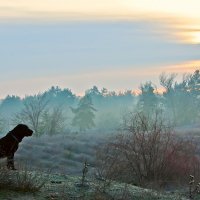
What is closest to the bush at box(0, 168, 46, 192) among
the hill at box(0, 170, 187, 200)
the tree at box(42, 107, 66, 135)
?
the hill at box(0, 170, 187, 200)

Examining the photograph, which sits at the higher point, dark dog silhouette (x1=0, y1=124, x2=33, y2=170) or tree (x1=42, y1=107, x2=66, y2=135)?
tree (x1=42, y1=107, x2=66, y2=135)

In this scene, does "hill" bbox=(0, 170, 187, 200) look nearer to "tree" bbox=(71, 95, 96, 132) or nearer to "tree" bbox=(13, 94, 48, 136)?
"tree" bbox=(13, 94, 48, 136)

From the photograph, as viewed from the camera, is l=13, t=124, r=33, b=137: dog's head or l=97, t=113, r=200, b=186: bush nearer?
l=13, t=124, r=33, b=137: dog's head

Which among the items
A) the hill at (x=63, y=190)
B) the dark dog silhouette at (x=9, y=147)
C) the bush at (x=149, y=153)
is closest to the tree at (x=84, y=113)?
the bush at (x=149, y=153)

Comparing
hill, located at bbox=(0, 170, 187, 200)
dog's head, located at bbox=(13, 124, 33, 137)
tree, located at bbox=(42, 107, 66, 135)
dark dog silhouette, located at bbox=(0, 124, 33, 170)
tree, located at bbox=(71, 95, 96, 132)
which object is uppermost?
tree, located at bbox=(71, 95, 96, 132)

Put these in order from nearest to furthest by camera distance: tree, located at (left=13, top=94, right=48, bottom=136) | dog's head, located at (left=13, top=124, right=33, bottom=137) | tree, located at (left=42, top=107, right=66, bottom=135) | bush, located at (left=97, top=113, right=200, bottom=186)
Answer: dog's head, located at (left=13, top=124, right=33, bottom=137)
bush, located at (left=97, top=113, right=200, bottom=186)
tree, located at (left=13, top=94, right=48, bottom=136)
tree, located at (left=42, top=107, right=66, bottom=135)

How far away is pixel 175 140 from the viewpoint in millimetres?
23781

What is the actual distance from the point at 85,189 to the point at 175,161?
11311 mm

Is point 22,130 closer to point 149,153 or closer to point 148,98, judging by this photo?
point 149,153

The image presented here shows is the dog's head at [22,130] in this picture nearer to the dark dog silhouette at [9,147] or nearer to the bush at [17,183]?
the dark dog silhouette at [9,147]

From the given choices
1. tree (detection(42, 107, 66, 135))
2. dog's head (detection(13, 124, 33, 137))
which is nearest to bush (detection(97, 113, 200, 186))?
dog's head (detection(13, 124, 33, 137))

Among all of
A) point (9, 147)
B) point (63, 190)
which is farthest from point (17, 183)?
point (9, 147)

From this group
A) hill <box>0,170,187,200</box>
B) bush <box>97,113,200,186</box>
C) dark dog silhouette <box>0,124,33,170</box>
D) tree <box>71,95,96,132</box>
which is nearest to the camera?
hill <box>0,170,187,200</box>

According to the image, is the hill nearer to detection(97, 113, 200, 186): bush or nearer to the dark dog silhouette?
the dark dog silhouette
